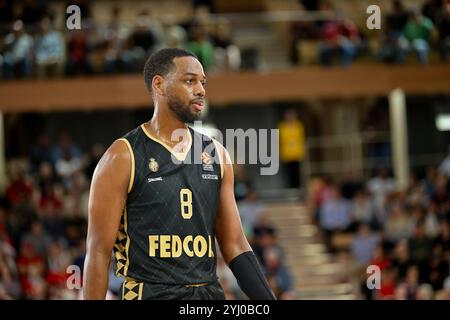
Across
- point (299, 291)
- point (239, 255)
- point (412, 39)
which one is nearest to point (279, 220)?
point (299, 291)

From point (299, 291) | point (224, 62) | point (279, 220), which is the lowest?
point (299, 291)

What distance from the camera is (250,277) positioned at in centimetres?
467

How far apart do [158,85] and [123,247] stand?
80cm

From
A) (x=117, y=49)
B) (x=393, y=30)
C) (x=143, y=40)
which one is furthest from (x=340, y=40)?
(x=117, y=49)

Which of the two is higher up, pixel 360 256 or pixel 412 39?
pixel 412 39

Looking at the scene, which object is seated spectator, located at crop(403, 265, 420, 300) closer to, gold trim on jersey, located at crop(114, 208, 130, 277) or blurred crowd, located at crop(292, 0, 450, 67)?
blurred crowd, located at crop(292, 0, 450, 67)

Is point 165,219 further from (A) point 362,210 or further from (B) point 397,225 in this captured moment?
(A) point 362,210

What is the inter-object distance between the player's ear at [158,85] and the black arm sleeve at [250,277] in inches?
34.7

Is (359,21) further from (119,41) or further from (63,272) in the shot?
(63,272)

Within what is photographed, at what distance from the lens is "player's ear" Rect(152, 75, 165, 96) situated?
4.70m

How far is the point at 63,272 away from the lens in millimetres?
12781

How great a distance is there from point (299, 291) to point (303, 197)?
4.09 metres

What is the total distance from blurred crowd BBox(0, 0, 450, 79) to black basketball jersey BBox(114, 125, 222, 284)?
11475mm

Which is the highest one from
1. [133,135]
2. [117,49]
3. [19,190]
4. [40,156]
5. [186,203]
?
[117,49]
